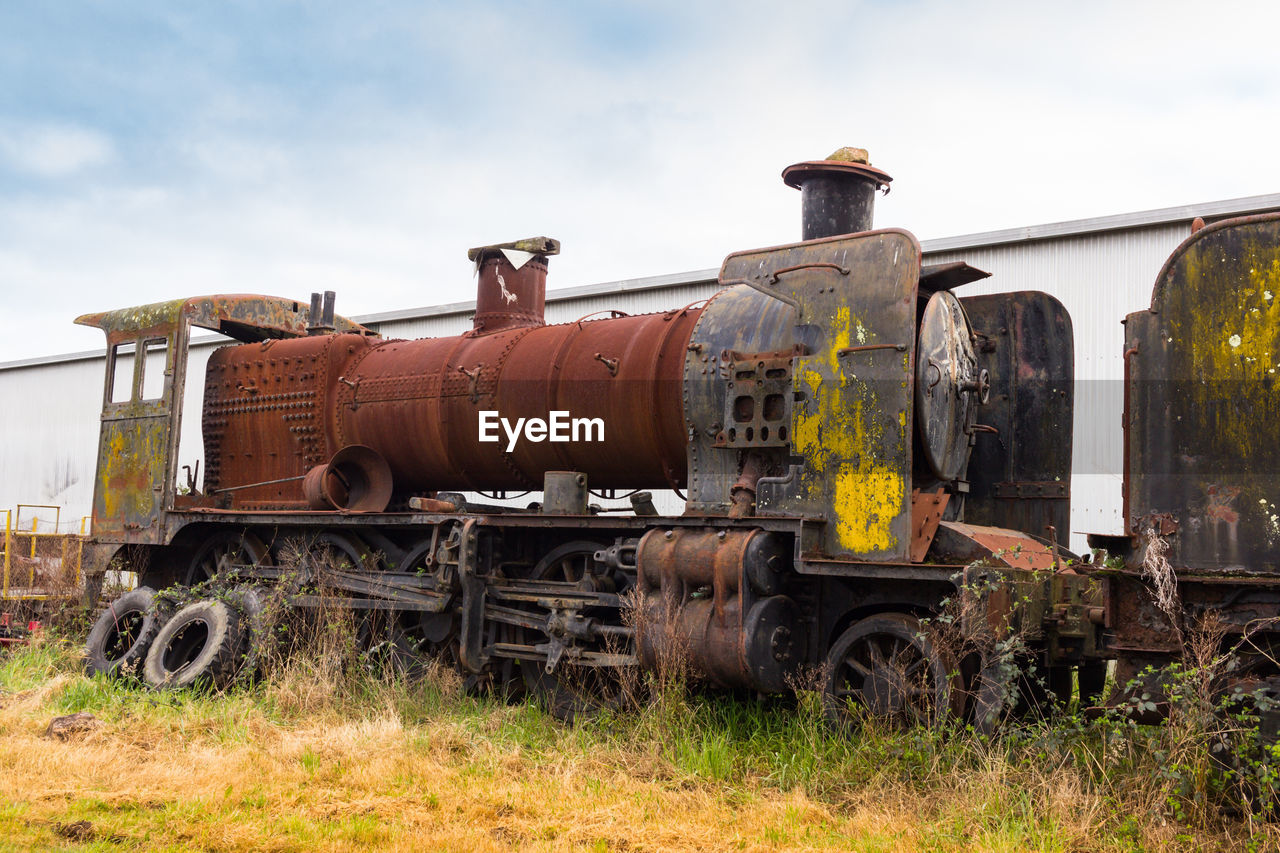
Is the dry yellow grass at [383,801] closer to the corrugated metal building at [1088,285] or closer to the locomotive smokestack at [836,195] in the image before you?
the locomotive smokestack at [836,195]

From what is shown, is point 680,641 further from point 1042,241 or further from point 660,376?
point 1042,241

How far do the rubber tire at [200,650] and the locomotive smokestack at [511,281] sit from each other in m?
2.92

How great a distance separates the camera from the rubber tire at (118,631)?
28.0ft

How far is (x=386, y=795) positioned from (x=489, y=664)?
2307 millimetres

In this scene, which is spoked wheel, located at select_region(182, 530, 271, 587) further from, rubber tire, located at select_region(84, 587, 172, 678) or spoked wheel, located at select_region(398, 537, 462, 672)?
spoked wheel, located at select_region(398, 537, 462, 672)

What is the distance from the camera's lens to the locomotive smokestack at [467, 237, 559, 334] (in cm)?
874

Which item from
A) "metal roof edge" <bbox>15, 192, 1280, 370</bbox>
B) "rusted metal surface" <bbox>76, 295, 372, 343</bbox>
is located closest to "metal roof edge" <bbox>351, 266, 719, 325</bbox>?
"metal roof edge" <bbox>15, 192, 1280, 370</bbox>

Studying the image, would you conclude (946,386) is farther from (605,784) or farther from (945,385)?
(605,784)

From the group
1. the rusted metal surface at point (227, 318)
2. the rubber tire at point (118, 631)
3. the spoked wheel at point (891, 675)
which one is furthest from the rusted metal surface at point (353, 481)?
the spoked wheel at point (891, 675)

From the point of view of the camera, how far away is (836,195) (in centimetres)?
712

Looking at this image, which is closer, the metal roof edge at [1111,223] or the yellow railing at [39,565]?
the metal roof edge at [1111,223]

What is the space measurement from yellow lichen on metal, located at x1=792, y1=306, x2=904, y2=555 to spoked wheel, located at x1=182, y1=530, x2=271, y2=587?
16.0 feet

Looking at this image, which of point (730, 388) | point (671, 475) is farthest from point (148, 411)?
point (730, 388)

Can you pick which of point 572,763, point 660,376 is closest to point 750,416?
point 660,376
